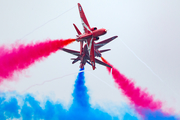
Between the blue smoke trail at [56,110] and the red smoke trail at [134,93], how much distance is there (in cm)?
237

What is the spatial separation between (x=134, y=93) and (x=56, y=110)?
36.7 feet

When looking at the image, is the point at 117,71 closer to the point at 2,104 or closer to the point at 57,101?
the point at 57,101

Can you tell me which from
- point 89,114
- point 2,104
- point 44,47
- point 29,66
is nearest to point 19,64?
point 29,66

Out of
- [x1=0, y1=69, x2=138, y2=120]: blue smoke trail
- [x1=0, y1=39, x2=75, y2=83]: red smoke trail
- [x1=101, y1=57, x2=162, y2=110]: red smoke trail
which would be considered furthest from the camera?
[x1=101, y1=57, x2=162, y2=110]: red smoke trail

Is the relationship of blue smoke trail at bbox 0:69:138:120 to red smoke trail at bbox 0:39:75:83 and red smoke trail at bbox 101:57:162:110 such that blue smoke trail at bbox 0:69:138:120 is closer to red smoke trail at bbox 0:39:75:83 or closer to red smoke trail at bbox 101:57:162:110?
red smoke trail at bbox 101:57:162:110

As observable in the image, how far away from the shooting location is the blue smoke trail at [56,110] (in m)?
29.7

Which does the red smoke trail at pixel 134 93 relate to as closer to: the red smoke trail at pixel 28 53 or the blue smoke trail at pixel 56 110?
the blue smoke trail at pixel 56 110

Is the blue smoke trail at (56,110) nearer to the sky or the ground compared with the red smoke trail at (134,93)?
nearer to the ground

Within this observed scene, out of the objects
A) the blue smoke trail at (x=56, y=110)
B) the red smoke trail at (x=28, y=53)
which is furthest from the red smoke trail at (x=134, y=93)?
the red smoke trail at (x=28, y=53)

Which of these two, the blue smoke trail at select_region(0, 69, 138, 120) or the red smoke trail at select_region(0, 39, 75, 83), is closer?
the red smoke trail at select_region(0, 39, 75, 83)

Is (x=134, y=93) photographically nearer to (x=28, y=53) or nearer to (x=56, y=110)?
(x=56, y=110)

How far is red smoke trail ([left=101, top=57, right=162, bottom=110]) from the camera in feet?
106

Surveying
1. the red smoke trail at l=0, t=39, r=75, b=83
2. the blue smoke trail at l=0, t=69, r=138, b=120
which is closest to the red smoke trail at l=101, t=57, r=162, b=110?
the blue smoke trail at l=0, t=69, r=138, b=120

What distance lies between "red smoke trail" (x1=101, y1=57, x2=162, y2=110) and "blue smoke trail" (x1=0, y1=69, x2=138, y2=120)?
7.79 ft
